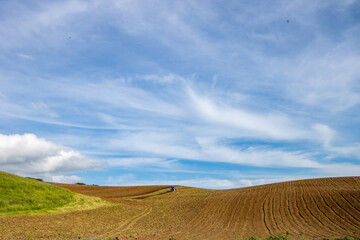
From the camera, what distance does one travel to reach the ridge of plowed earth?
2698 centimetres

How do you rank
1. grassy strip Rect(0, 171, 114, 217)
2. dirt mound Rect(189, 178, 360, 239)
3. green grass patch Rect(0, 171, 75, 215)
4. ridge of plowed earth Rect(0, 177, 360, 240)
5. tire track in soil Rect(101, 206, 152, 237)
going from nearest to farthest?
ridge of plowed earth Rect(0, 177, 360, 240), dirt mound Rect(189, 178, 360, 239), tire track in soil Rect(101, 206, 152, 237), grassy strip Rect(0, 171, 114, 217), green grass patch Rect(0, 171, 75, 215)

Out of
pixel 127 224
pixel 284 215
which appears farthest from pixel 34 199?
pixel 284 215

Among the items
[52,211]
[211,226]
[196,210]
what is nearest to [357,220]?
[211,226]

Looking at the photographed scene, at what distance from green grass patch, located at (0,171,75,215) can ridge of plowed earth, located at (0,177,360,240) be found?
3.87 meters

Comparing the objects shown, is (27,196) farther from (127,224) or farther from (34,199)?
(127,224)

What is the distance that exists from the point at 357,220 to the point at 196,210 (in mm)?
19270

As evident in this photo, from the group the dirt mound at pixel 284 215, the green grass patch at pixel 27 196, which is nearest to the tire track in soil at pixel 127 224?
the dirt mound at pixel 284 215

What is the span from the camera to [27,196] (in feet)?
129

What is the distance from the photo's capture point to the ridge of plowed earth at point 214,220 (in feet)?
88.5

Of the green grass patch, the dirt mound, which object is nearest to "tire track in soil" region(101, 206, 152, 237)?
the dirt mound

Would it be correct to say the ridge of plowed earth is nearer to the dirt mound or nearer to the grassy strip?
the dirt mound

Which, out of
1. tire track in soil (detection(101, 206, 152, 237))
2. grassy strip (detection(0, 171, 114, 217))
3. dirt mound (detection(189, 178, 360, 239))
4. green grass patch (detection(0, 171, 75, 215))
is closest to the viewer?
dirt mound (detection(189, 178, 360, 239))

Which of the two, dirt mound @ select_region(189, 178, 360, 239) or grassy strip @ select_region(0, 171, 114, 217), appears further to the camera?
grassy strip @ select_region(0, 171, 114, 217)

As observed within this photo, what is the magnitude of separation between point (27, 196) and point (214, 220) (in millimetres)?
23484
